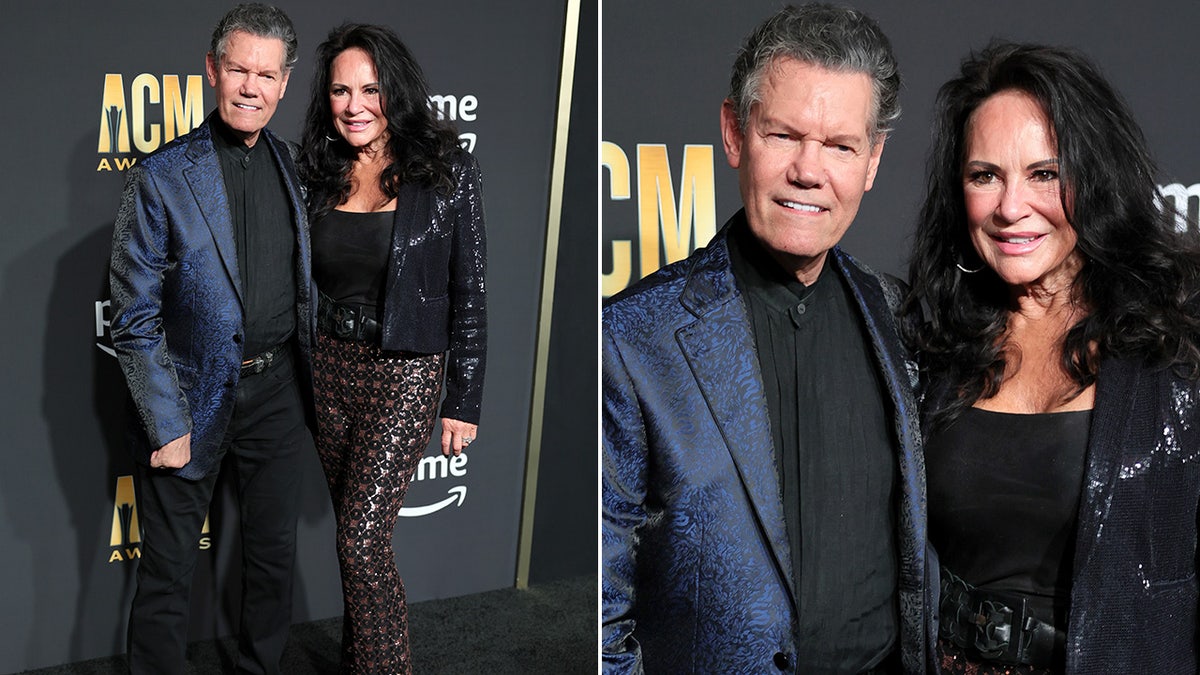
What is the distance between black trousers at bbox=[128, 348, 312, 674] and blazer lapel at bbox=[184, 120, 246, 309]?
0.85ft

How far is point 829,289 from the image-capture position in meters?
1.57

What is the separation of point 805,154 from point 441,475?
166 cm

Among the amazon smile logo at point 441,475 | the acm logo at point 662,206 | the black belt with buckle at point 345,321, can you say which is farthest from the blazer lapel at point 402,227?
the amazon smile logo at point 441,475

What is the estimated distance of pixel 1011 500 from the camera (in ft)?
5.35

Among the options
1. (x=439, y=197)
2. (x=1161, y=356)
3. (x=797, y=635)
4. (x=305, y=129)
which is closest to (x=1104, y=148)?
(x=1161, y=356)

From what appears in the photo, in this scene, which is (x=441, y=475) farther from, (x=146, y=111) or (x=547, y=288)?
(x=146, y=111)

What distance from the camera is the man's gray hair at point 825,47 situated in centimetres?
142

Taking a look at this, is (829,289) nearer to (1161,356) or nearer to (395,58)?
(1161,356)

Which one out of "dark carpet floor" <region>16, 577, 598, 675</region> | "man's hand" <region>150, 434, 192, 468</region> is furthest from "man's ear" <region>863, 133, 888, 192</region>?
"dark carpet floor" <region>16, 577, 598, 675</region>

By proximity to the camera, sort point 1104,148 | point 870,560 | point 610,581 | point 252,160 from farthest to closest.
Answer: point 252,160 < point 1104,148 < point 870,560 < point 610,581

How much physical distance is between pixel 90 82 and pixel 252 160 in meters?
0.53

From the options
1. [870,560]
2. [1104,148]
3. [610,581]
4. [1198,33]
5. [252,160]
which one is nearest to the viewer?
[610,581]

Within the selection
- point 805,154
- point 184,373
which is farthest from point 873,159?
point 184,373

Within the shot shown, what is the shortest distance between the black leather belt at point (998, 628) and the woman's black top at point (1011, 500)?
2 cm
